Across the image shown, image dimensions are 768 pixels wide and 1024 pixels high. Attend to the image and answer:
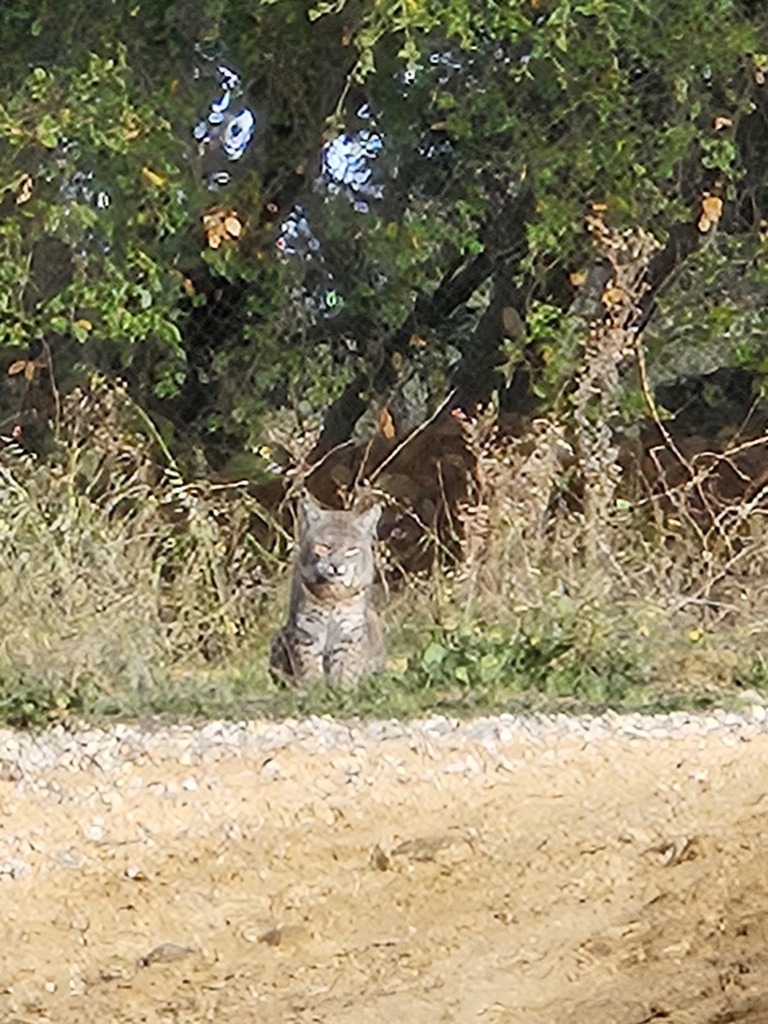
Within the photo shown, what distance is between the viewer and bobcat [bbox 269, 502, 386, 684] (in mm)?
6688

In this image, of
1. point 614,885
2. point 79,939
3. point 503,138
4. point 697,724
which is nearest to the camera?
point 79,939

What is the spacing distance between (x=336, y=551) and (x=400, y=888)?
247cm

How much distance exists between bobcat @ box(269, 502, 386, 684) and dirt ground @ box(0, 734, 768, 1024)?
1.06 metres

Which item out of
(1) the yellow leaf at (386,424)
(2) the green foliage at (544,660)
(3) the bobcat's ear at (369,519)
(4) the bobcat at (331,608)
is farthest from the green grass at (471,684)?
(1) the yellow leaf at (386,424)

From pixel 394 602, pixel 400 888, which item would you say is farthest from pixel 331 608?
pixel 400 888

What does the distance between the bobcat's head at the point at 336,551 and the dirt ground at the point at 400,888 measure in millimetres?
1227

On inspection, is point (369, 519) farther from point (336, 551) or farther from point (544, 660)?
point (544, 660)

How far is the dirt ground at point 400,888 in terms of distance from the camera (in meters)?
3.81

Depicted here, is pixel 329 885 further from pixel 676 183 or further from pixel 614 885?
pixel 676 183

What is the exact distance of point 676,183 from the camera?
9.41 meters

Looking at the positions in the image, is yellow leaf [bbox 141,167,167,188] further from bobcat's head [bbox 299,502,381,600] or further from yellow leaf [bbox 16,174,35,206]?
bobcat's head [bbox 299,502,381,600]

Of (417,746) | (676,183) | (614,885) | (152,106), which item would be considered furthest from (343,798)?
(676,183)

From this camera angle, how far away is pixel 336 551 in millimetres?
6836

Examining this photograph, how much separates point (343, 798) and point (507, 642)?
5.62 feet
